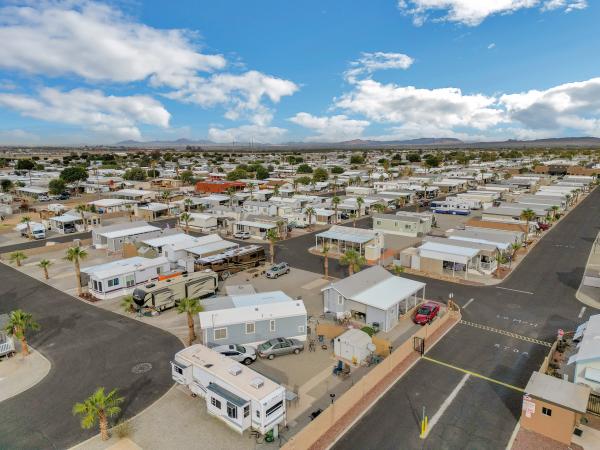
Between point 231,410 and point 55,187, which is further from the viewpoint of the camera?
point 55,187

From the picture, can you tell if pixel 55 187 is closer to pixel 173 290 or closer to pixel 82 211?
pixel 82 211

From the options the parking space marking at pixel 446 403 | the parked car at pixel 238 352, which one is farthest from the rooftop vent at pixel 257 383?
the parking space marking at pixel 446 403

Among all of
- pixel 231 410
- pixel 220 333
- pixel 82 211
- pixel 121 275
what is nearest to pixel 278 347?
pixel 220 333

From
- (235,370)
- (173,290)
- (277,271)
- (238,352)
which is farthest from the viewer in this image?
(277,271)

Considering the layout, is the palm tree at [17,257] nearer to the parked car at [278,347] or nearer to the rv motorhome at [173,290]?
the rv motorhome at [173,290]

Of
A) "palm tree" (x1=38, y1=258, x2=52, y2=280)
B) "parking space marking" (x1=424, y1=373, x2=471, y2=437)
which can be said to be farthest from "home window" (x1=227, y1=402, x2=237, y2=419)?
"palm tree" (x1=38, y1=258, x2=52, y2=280)

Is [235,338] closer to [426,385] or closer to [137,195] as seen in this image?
[426,385]

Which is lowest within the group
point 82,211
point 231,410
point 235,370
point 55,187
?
point 231,410
